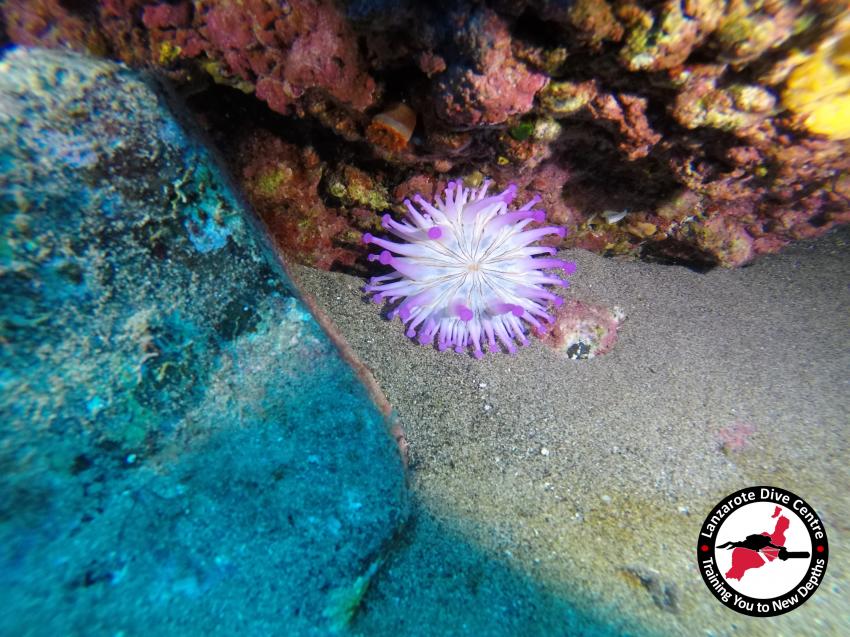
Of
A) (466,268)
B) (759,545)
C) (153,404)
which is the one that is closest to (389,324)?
(466,268)

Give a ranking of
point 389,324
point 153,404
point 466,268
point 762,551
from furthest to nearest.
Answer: point 389,324 → point 466,268 → point 762,551 → point 153,404

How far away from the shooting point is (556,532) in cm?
235

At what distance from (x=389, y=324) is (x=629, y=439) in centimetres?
168

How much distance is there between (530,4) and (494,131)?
0.67 metres

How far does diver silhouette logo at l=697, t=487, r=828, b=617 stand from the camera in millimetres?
2195

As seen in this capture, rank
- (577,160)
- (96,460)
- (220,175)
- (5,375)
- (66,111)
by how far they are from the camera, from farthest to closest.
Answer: (577,160)
(220,175)
(66,111)
(96,460)
(5,375)

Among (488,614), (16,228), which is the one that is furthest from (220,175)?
(488,614)

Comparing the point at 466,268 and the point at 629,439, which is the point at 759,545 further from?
the point at 466,268

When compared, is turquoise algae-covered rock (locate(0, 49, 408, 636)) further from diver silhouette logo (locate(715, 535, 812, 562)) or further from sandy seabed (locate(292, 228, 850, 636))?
diver silhouette logo (locate(715, 535, 812, 562))

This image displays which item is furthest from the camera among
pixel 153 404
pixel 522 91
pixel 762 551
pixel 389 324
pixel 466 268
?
pixel 389 324

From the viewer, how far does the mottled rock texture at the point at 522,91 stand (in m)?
1.78

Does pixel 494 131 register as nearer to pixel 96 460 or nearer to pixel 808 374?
pixel 96 460

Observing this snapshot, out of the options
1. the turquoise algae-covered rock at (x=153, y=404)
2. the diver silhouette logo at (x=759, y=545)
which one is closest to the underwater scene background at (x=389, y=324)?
the turquoise algae-covered rock at (x=153, y=404)

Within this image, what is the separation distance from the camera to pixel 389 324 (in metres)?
3.21
